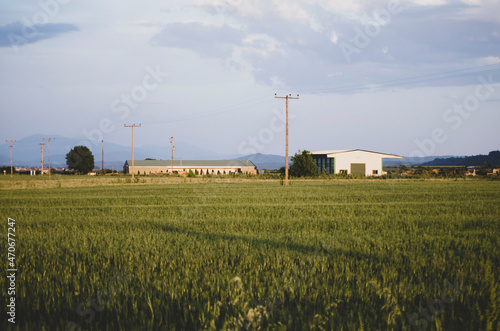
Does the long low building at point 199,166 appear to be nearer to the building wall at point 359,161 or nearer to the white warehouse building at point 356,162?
the white warehouse building at point 356,162

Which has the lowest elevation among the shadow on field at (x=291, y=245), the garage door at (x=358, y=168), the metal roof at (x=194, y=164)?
the shadow on field at (x=291, y=245)

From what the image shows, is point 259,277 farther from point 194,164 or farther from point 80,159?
point 194,164

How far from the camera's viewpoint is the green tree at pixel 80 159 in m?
118

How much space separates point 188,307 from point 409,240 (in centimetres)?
767

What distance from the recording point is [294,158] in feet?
239

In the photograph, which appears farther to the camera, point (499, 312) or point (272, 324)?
point (499, 312)

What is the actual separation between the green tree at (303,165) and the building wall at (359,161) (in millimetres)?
13360

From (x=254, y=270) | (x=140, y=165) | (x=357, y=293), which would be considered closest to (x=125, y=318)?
(x=254, y=270)

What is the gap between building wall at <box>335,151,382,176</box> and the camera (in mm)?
83625

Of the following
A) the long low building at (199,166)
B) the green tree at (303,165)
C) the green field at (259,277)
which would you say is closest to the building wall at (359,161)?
the green tree at (303,165)

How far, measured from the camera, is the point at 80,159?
118m

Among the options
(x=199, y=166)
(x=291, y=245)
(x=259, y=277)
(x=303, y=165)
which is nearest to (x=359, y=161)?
(x=303, y=165)

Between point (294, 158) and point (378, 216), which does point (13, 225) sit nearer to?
point (378, 216)

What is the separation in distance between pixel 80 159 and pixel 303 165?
7668 cm
